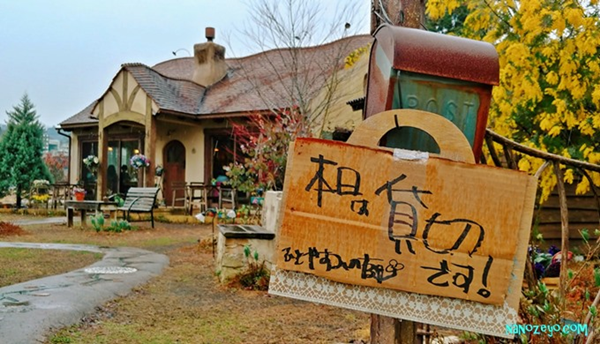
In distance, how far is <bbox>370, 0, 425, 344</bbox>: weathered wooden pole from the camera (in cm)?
153

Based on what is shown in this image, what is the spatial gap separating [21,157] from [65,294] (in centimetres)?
1594

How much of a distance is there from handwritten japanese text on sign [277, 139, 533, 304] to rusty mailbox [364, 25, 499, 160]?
0.60 ft

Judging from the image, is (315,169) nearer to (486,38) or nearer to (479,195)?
(479,195)

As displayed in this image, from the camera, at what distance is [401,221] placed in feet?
4.02

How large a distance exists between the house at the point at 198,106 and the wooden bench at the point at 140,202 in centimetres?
143

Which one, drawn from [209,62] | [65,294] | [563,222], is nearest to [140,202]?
[209,62]

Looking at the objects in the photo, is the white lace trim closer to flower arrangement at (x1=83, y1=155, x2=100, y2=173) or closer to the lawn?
the lawn

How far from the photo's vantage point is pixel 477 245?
1230 millimetres

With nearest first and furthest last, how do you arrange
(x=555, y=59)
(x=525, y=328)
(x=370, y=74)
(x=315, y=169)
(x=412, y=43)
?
(x=315, y=169) → (x=412, y=43) → (x=370, y=74) → (x=525, y=328) → (x=555, y=59)

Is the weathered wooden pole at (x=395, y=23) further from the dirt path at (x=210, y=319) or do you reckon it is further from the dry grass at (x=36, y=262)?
the dry grass at (x=36, y=262)

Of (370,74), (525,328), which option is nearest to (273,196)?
(525,328)

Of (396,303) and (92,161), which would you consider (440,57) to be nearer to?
(396,303)

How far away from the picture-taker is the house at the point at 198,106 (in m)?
12.8

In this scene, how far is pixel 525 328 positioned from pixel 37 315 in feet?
10.7
